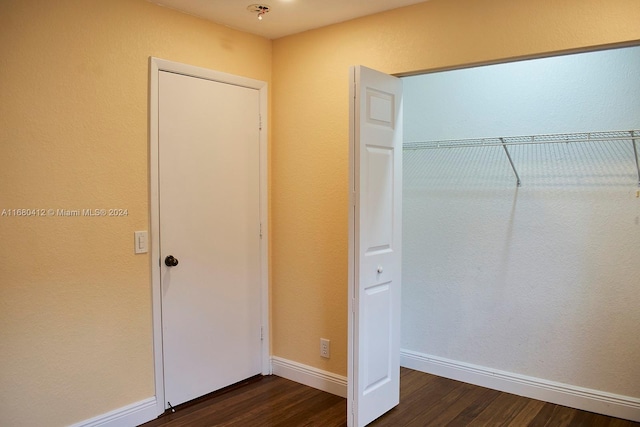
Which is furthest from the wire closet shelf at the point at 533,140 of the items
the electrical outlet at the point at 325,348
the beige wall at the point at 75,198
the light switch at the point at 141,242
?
the light switch at the point at 141,242

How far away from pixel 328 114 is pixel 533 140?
55.8 inches

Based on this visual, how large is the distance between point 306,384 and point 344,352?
17.0 inches

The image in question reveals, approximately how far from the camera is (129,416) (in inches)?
112

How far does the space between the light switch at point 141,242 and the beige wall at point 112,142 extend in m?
0.05

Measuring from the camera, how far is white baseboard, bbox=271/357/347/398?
3365 millimetres

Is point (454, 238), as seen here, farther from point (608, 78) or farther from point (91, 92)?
point (91, 92)

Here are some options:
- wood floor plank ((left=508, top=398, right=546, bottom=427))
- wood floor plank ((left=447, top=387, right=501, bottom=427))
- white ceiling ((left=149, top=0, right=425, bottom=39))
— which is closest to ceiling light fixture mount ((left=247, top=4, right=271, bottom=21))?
white ceiling ((left=149, top=0, right=425, bottom=39))

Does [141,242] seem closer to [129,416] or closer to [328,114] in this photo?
[129,416]

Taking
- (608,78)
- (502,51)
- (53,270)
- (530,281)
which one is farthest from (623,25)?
(53,270)

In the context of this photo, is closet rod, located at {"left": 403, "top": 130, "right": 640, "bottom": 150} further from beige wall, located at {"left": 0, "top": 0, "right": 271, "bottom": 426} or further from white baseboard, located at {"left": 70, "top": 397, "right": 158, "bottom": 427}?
white baseboard, located at {"left": 70, "top": 397, "right": 158, "bottom": 427}

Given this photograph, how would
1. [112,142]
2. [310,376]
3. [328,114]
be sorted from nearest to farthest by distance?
[112,142], [328,114], [310,376]

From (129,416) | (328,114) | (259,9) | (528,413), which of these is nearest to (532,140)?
(328,114)

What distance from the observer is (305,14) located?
310 cm

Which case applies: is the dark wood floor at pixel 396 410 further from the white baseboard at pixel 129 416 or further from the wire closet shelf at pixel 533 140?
the wire closet shelf at pixel 533 140
